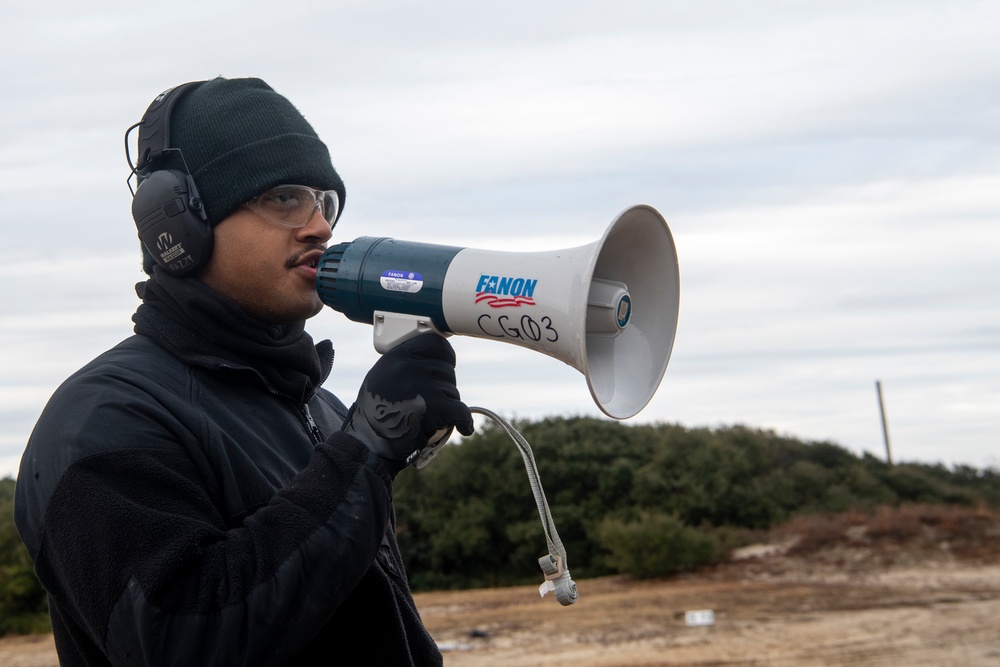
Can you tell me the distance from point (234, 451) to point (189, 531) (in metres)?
0.34

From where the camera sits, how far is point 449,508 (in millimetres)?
15008

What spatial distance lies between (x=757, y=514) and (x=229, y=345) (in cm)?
1327

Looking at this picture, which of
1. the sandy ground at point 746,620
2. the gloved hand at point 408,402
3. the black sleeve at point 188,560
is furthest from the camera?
the sandy ground at point 746,620

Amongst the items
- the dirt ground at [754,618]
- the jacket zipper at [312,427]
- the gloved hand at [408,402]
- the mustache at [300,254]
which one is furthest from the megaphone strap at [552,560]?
the dirt ground at [754,618]

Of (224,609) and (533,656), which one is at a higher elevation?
(224,609)

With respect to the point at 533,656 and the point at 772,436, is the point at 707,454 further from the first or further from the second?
the point at 533,656

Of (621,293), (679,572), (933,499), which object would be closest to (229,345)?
(621,293)

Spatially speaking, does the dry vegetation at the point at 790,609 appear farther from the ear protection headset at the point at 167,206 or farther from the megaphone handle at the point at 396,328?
the ear protection headset at the point at 167,206

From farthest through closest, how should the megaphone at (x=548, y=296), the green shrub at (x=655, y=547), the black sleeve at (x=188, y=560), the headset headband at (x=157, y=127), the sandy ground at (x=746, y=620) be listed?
the green shrub at (x=655, y=547) → the sandy ground at (x=746, y=620) → the headset headband at (x=157, y=127) → the megaphone at (x=548, y=296) → the black sleeve at (x=188, y=560)

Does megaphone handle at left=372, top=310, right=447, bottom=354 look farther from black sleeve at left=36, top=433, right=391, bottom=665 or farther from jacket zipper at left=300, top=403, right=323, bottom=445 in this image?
black sleeve at left=36, top=433, right=391, bottom=665

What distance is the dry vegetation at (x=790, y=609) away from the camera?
31.0 feet

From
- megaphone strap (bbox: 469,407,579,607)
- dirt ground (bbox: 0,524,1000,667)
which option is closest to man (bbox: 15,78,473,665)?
megaphone strap (bbox: 469,407,579,607)

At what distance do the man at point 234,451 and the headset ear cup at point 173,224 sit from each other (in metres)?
0.01

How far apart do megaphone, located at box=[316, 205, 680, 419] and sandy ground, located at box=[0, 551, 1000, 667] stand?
22.6 feet
